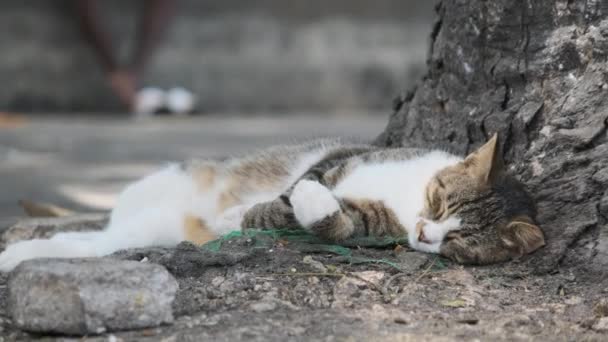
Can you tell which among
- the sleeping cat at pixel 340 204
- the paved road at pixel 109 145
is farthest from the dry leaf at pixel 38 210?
the sleeping cat at pixel 340 204

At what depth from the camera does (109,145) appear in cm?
912

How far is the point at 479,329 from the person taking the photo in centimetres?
304

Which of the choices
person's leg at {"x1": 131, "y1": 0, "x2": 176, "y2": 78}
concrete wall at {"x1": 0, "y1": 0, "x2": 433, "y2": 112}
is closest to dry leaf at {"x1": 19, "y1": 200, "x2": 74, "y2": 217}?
concrete wall at {"x1": 0, "y1": 0, "x2": 433, "y2": 112}

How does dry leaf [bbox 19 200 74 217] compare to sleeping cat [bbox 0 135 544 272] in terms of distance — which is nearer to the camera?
sleeping cat [bbox 0 135 544 272]

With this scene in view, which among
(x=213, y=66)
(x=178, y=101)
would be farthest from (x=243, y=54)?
(x=178, y=101)

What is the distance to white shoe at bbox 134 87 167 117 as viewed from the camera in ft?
40.1

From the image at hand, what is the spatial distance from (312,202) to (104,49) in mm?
8896

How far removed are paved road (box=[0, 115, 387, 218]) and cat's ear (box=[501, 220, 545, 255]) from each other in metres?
2.62

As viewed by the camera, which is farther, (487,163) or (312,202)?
(487,163)

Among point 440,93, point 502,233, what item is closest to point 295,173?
point 440,93

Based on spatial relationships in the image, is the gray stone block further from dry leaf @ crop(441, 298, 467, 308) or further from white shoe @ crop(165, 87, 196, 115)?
white shoe @ crop(165, 87, 196, 115)

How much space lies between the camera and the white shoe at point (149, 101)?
12.2 metres

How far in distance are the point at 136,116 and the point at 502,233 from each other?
29.4 feet

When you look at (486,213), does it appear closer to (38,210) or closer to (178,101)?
(38,210)
